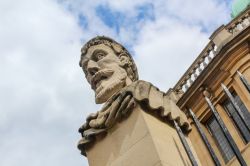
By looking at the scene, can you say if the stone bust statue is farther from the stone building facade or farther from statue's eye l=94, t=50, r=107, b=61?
the stone building facade

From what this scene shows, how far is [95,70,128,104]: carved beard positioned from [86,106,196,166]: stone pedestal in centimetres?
41

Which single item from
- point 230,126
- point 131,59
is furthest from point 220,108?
point 131,59

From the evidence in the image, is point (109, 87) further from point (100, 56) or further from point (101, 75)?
point (100, 56)

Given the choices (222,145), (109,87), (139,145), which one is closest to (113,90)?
(109,87)

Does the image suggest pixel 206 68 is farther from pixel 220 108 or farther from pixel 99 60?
pixel 99 60

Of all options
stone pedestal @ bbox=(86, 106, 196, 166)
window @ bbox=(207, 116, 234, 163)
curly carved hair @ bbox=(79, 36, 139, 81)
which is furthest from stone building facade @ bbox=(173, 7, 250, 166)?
stone pedestal @ bbox=(86, 106, 196, 166)

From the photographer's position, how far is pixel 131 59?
4277 millimetres

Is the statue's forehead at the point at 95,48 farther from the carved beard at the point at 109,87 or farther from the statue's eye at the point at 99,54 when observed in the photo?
the carved beard at the point at 109,87

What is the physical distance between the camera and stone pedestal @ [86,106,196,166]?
10.2ft

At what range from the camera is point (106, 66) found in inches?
157

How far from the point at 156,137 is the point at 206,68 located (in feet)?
50.5

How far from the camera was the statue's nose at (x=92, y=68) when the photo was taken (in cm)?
399

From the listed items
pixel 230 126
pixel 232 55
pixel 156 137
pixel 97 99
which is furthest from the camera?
pixel 232 55

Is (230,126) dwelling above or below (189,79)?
below
